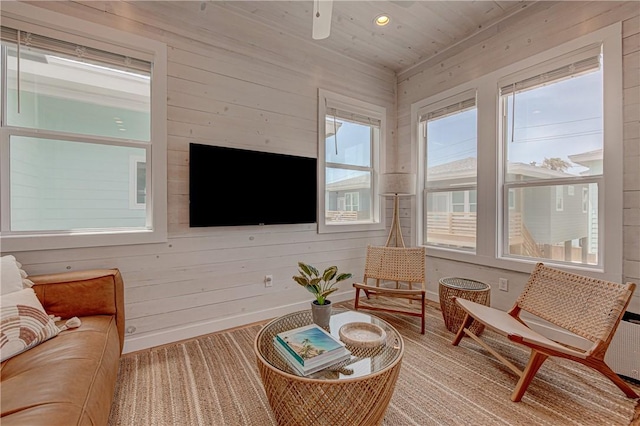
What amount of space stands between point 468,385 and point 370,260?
1445 millimetres

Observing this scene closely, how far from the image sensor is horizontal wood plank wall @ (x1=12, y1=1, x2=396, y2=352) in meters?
2.18

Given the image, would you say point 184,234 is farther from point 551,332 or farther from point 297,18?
point 551,332

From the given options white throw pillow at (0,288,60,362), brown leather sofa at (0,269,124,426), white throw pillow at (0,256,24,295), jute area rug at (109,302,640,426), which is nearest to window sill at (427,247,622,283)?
jute area rug at (109,302,640,426)

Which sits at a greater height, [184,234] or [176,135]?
[176,135]

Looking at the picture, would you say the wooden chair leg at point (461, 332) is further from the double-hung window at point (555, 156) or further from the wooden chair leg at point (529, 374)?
the double-hung window at point (555, 156)

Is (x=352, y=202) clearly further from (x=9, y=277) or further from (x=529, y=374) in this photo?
(x=9, y=277)

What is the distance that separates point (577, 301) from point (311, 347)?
1767 millimetres

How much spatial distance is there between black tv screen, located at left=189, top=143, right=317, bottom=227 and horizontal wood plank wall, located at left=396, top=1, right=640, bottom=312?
4.94 feet

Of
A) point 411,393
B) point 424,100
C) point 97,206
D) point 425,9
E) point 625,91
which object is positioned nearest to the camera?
point 411,393

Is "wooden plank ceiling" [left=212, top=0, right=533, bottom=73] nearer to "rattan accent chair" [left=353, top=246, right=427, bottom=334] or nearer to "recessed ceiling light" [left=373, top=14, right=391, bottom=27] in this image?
"recessed ceiling light" [left=373, top=14, right=391, bottom=27]

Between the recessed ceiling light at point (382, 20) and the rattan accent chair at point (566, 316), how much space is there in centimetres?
252

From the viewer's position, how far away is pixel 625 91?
1986 millimetres

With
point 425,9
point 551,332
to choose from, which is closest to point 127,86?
point 425,9

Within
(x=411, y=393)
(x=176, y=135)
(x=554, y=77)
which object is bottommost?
(x=411, y=393)
